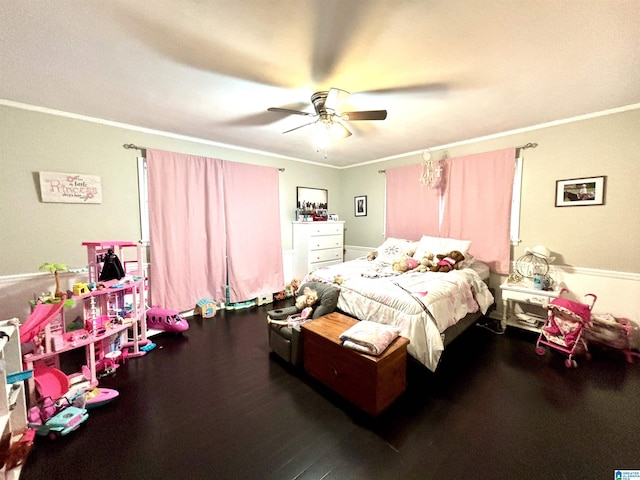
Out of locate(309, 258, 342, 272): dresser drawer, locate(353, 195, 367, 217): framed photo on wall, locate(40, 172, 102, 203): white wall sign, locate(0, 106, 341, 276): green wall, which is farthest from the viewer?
locate(353, 195, 367, 217): framed photo on wall

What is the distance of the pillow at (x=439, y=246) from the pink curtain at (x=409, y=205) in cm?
40

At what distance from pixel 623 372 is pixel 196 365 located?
3.89m

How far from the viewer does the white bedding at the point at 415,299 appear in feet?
6.92

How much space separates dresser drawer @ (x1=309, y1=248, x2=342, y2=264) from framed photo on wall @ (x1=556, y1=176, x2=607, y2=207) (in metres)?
3.19

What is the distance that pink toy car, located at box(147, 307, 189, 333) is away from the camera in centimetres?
296

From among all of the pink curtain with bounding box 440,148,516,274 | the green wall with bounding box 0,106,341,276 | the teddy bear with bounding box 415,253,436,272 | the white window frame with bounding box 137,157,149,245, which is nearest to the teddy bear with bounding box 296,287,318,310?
the teddy bear with bounding box 415,253,436,272

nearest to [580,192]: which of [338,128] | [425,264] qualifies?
[425,264]

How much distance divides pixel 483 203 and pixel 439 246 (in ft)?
2.71

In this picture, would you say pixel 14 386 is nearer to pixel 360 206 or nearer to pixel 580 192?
pixel 360 206

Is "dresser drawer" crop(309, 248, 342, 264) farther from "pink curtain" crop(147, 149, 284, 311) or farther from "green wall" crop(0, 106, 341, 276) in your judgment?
"green wall" crop(0, 106, 341, 276)

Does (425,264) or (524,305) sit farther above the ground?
(425,264)

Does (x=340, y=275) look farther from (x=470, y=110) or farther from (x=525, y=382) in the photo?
(x=470, y=110)

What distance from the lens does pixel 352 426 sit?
1705 mm

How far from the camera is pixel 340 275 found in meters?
2.98
